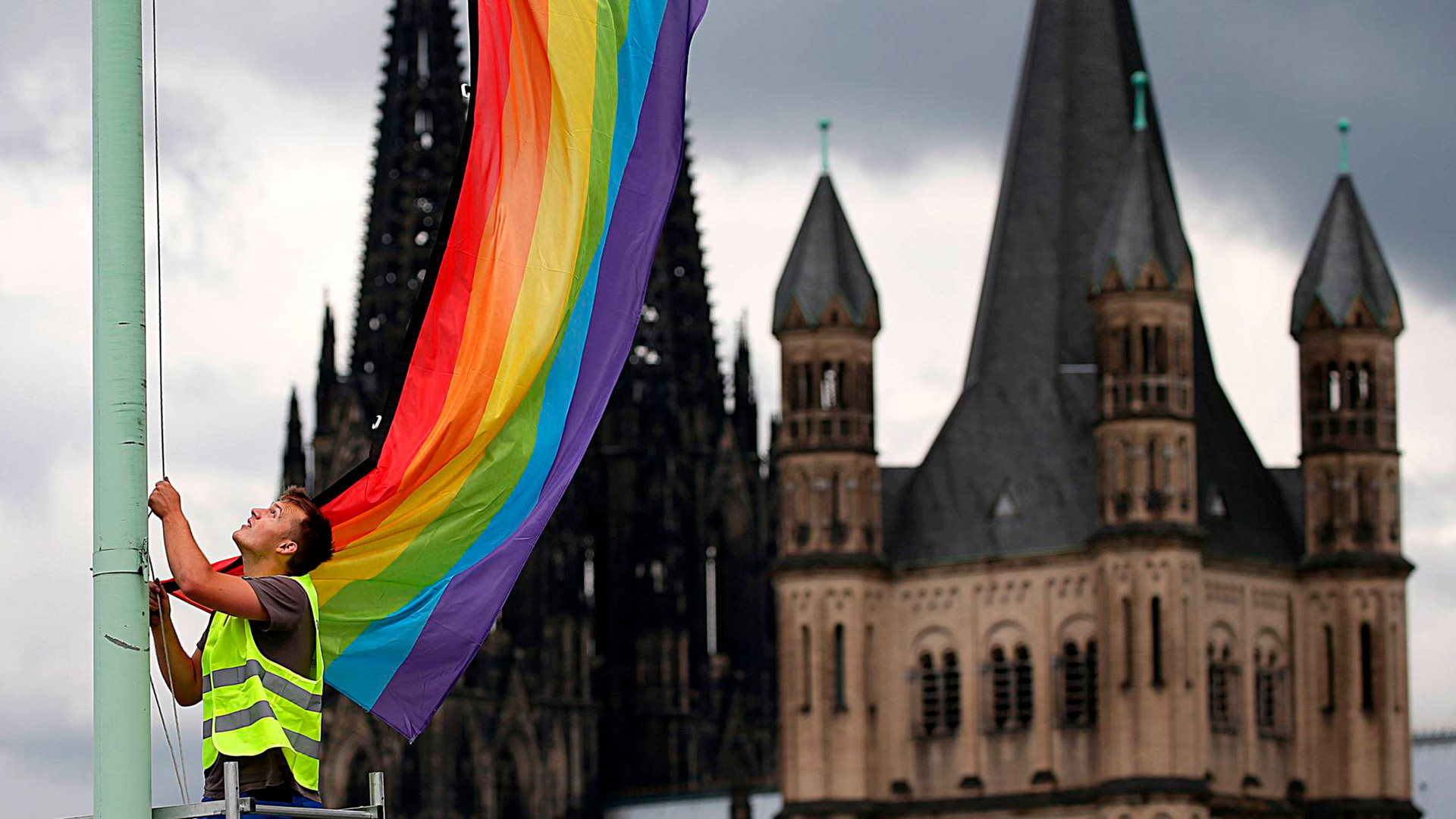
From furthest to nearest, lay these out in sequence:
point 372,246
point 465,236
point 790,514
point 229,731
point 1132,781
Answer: point 372,246, point 790,514, point 1132,781, point 465,236, point 229,731

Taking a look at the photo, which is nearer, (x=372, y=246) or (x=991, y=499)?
(x=991, y=499)

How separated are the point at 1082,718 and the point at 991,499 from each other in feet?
20.0

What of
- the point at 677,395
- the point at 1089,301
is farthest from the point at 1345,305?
the point at 677,395

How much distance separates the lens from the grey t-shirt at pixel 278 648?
10594mm

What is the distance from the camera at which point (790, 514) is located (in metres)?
91.3

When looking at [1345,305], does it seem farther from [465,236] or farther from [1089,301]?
[465,236]

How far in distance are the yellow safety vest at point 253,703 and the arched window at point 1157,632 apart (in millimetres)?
77125

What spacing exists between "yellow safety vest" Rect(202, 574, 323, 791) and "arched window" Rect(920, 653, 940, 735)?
79.6 meters

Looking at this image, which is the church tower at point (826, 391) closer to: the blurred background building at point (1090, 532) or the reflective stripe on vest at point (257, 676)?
the blurred background building at point (1090, 532)

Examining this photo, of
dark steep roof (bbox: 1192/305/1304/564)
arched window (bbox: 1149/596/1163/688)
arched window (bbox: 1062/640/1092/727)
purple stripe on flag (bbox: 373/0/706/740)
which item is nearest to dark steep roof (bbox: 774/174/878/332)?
dark steep roof (bbox: 1192/305/1304/564)

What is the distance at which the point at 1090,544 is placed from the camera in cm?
8875

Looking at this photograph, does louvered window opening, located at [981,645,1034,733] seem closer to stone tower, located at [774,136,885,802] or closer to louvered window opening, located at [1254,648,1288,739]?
stone tower, located at [774,136,885,802]

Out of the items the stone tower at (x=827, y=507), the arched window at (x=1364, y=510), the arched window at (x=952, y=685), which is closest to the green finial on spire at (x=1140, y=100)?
the stone tower at (x=827, y=507)

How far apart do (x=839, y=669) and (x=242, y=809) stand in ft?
262
